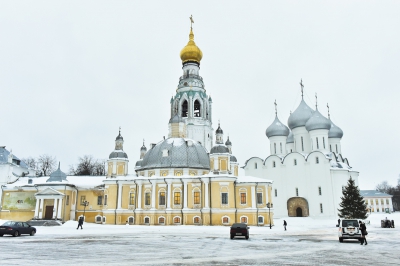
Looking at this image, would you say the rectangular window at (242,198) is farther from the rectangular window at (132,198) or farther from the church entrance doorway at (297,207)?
the church entrance doorway at (297,207)

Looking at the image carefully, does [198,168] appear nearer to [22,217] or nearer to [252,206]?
[252,206]

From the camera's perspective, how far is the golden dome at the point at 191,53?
61.8 m

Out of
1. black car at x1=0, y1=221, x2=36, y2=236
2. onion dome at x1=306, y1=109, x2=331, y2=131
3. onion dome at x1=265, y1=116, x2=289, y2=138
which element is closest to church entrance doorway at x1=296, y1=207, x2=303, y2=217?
onion dome at x1=306, y1=109, x2=331, y2=131

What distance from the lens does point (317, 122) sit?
52156mm

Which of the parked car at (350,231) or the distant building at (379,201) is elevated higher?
the distant building at (379,201)

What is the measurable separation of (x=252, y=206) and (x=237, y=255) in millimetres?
26570

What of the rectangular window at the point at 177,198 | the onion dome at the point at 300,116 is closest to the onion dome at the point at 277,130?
the onion dome at the point at 300,116

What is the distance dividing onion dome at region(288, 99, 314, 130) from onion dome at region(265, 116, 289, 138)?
1.12m

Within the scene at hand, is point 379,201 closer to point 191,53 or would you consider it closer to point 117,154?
point 191,53

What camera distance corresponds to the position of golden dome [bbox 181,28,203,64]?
203ft

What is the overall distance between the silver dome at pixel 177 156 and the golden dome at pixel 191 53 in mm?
22360

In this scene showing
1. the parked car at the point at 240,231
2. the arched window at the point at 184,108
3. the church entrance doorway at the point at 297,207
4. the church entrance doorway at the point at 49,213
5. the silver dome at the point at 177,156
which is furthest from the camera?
the arched window at the point at 184,108

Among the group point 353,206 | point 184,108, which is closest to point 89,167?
point 184,108

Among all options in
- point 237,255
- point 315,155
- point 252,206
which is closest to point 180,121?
point 252,206
